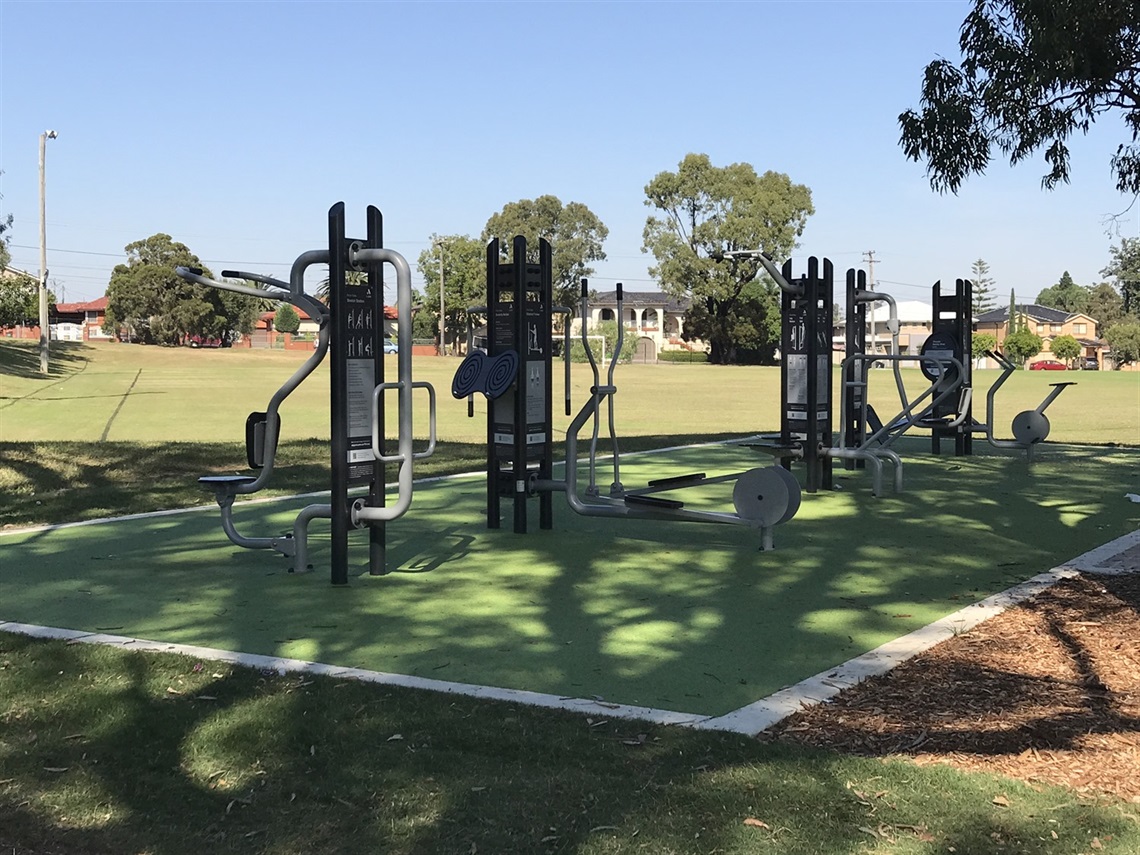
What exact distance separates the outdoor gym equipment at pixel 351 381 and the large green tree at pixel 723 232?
6023 cm

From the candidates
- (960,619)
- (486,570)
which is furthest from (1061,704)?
(486,570)

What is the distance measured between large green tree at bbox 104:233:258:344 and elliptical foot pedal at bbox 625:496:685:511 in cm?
6879

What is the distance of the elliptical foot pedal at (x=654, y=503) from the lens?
7758 mm

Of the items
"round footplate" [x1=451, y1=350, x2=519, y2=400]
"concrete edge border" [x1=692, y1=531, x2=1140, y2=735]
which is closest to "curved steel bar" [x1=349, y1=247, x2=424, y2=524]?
"round footplate" [x1=451, y1=350, x2=519, y2=400]

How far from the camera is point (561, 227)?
8031cm

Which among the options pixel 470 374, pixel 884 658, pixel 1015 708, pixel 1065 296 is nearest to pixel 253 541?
pixel 470 374

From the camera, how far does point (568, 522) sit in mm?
9461

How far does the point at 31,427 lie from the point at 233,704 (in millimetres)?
17810

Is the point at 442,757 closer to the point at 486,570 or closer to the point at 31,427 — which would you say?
the point at 486,570

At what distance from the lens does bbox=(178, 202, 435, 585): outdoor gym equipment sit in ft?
21.5

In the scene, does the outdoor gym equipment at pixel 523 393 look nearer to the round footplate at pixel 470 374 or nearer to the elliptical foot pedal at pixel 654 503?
the round footplate at pixel 470 374

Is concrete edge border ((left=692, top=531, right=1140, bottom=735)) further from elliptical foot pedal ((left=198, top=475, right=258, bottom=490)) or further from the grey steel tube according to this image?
elliptical foot pedal ((left=198, top=475, right=258, bottom=490))

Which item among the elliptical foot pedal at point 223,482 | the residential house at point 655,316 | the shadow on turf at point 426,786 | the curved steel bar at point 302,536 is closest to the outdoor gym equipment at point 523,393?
the curved steel bar at point 302,536

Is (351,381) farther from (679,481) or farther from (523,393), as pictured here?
(679,481)
